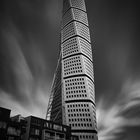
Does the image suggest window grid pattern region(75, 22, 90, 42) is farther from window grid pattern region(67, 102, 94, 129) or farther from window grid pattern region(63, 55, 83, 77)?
window grid pattern region(67, 102, 94, 129)

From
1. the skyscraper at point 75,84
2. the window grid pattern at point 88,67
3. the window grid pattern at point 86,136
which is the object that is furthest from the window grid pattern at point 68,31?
the window grid pattern at point 86,136

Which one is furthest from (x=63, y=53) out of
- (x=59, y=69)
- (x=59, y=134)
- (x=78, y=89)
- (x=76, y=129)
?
(x=59, y=134)

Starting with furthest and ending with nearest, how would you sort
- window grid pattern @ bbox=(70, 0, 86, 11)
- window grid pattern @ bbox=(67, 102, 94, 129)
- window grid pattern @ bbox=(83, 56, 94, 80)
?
window grid pattern @ bbox=(70, 0, 86, 11) → window grid pattern @ bbox=(83, 56, 94, 80) → window grid pattern @ bbox=(67, 102, 94, 129)

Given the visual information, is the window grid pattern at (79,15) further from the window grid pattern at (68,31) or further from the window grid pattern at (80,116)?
the window grid pattern at (80,116)

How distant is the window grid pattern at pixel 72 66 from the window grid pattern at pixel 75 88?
593 centimetres

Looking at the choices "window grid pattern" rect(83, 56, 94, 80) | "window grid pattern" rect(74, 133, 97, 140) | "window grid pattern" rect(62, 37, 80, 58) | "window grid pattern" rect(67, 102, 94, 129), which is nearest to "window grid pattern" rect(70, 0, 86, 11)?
"window grid pattern" rect(62, 37, 80, 58)

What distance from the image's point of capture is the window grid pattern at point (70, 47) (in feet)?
432

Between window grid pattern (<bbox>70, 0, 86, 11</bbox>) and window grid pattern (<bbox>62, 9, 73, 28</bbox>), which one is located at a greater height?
window grid pattern (<bbox>70, 0, 86, 11</bbox>)

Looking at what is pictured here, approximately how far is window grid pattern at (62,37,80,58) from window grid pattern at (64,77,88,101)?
2514 cm

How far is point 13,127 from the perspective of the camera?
154 feet

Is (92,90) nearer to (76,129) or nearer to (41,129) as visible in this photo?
(76,129)

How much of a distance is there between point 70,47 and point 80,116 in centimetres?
5841

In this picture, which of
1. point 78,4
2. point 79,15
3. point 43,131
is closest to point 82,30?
point 79,15

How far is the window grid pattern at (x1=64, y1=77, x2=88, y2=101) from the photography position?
112 meters
